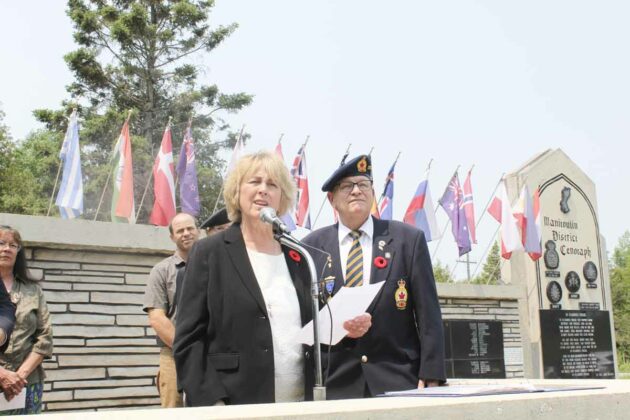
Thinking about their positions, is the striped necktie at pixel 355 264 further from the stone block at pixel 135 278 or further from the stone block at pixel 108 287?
the stone block at pixel 135 278

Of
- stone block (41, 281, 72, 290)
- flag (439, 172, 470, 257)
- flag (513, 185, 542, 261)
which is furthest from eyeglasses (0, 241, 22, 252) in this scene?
flag (439, 172, 470, 257)

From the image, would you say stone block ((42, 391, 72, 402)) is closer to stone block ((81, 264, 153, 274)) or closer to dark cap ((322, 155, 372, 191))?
stone block ((81, 264, 153, 274))

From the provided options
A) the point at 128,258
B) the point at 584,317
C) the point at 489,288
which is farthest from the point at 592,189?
the point at 128,258

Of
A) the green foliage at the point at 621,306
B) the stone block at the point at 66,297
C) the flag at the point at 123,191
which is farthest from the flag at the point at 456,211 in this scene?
the green foliage at the point at 621,306

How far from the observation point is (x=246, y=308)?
2439 millimetres

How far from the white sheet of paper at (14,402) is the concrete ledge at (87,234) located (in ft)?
7.50

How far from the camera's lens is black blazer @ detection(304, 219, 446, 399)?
114 inches

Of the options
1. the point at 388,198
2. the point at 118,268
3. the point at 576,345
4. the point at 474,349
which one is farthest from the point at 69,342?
the point at 576,345

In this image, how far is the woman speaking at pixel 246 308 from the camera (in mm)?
2381

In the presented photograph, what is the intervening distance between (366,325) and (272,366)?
434 millimetres

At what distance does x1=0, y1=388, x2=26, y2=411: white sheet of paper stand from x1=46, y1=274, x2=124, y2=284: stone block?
2305 mm

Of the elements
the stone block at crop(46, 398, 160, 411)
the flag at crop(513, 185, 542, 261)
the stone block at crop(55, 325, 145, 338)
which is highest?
the flag at crop(513, 185, 542, 261)

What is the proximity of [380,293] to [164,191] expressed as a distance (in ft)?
24.5

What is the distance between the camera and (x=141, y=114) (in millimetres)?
24062
